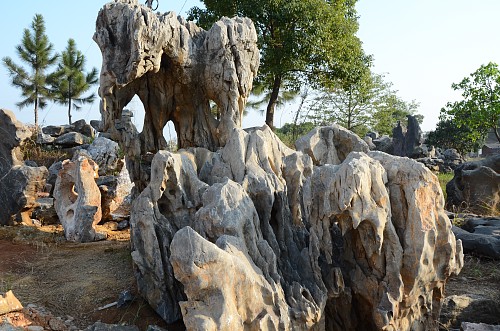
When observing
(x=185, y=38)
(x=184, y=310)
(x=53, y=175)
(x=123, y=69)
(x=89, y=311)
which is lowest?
(x=89, y=311)

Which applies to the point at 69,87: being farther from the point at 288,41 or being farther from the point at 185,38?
the point at 185,38

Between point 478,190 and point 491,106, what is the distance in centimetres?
379

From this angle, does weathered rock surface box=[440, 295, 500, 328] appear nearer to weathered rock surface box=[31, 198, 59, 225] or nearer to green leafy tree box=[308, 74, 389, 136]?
weathered rock surface box=[31, 198, 59, 225]

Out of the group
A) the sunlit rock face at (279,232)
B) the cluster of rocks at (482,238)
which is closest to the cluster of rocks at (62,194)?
the sunlit rock face at (279,232)

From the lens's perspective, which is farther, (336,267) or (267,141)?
(267,141)

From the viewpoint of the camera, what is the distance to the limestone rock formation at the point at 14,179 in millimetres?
8602

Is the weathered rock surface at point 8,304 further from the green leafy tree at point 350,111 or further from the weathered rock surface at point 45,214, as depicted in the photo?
the green leafy tree at point 350,111

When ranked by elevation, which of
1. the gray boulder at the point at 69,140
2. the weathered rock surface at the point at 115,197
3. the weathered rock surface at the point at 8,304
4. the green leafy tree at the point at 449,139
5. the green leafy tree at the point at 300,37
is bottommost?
the weathered rock surface at the point at 8,304

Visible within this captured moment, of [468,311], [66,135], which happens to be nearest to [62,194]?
[66,135]

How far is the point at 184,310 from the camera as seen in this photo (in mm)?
3180

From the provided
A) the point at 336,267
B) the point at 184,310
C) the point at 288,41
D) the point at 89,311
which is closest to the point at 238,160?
the point at 336,267

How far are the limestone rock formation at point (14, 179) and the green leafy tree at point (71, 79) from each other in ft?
64.3

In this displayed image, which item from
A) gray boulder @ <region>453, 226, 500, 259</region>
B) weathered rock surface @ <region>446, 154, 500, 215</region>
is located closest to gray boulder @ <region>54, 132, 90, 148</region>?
weathered rock surface @ <region>446, 154, 500, 215</region>

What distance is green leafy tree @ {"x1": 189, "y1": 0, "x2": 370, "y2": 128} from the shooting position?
14477mm
